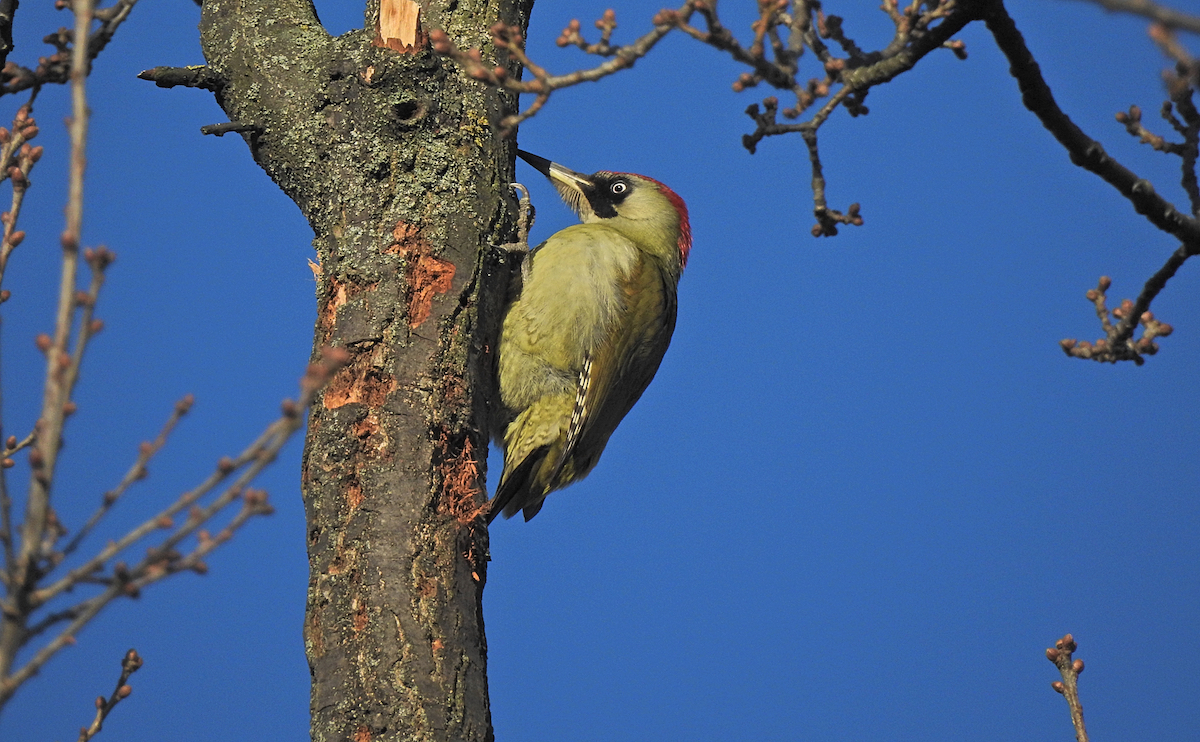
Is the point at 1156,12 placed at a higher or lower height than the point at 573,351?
lower

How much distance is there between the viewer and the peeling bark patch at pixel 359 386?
2814mm

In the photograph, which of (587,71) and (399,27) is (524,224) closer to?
(399,27)

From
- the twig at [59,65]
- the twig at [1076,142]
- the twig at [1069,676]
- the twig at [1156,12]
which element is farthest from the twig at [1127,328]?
the twig at [59,65]

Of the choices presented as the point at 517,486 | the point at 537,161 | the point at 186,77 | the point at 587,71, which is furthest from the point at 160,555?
the point at 537,161

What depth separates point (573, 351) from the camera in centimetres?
405

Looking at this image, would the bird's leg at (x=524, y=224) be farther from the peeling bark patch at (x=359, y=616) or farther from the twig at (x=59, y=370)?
the twig at (x=59, y=370)

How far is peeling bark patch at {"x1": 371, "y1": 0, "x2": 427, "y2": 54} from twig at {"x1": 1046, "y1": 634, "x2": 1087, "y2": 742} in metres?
2.29

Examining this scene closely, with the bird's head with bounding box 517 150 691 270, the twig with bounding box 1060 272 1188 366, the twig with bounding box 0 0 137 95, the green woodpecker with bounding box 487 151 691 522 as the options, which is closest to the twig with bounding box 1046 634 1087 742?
the twig with bounding box 1060 272 1188 366

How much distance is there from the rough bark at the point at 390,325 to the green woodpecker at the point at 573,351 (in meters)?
0.67

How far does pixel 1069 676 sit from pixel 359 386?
1805 millimetres

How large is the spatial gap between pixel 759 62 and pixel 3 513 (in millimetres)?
1340

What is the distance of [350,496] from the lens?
8.93 feet

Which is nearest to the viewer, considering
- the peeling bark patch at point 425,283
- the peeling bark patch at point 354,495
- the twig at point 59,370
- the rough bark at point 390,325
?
the twig at point 59,370

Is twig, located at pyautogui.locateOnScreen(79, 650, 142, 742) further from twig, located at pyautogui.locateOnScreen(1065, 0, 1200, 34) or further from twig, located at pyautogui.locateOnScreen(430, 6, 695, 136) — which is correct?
twig, located at pyautogui.locateOnScreen(1065, 0, 1200, 34)
